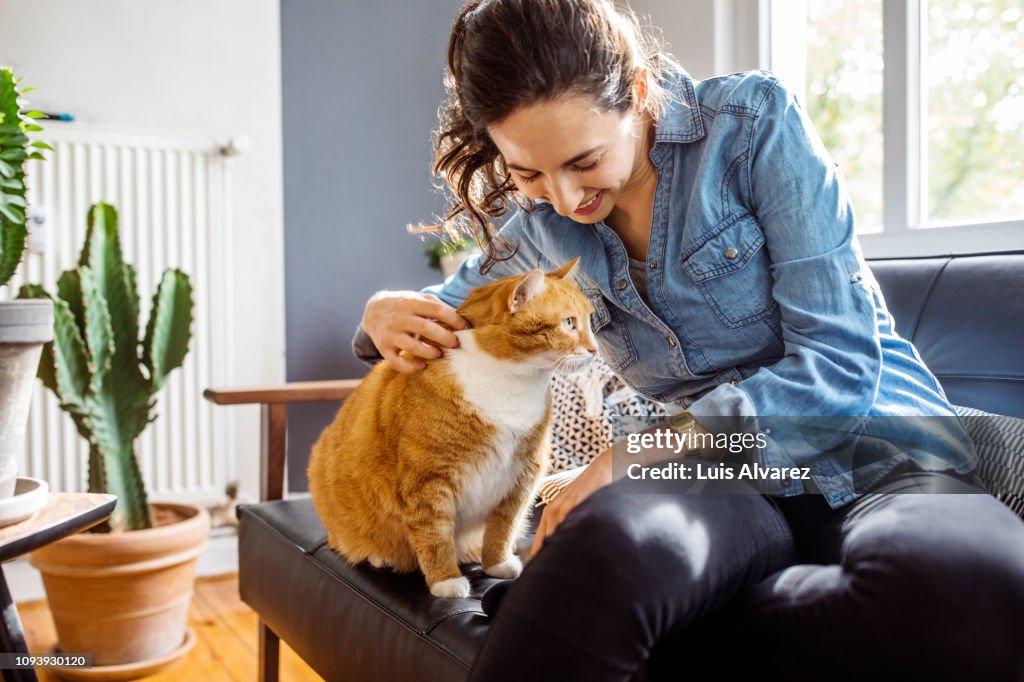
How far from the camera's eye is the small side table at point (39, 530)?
0.86m

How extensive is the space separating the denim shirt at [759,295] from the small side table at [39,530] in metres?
0.68

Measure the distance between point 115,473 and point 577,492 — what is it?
137 centimetres

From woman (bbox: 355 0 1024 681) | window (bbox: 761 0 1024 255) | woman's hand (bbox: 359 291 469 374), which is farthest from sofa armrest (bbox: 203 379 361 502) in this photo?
window (bbox: 761 0 1024 255)

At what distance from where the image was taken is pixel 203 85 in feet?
8.01

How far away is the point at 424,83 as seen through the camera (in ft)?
9.43

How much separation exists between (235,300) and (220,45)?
2.49 feet

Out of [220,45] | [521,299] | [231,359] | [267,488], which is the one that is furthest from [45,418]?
[521,299]

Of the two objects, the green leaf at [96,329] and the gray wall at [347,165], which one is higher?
the gray wall at [347,165]

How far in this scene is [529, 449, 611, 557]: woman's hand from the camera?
2.73ft

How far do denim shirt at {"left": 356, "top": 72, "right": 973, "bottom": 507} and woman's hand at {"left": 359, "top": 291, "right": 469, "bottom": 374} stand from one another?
212 millimetres

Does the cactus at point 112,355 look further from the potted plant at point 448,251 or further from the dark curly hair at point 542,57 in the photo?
the dark curly hair at point 542,57

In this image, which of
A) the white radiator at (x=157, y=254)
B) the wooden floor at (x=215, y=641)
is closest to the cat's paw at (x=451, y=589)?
the wooden floor at (x=215, y=641)

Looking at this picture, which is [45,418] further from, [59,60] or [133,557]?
[59,60]

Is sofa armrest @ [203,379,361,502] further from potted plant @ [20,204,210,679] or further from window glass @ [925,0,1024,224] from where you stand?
window glass @ [925,0,1024,224]
